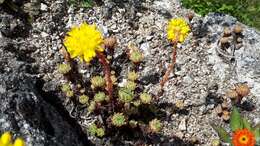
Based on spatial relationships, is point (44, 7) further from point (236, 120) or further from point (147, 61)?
point (236, 120)

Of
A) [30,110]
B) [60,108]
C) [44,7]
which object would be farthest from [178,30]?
[44,7]

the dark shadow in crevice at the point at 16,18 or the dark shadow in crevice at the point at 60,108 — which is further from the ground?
the dark shadow in crevice at the point at 16,18

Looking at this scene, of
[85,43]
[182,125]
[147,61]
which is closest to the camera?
[85,43]

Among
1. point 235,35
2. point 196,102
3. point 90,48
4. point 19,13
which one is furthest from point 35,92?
point 235,35

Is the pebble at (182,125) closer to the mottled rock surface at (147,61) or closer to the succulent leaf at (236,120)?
the mottled rock surface at (147,61)

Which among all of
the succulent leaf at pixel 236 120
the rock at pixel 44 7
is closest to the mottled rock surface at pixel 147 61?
the rock at pixel 44 7

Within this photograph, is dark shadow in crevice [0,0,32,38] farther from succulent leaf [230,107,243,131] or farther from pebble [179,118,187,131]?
succulent leaf [230,107,243,131]

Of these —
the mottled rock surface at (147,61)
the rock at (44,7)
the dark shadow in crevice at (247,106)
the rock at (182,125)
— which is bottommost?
the rock at (182,125)

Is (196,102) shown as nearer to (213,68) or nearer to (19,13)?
(213,68)

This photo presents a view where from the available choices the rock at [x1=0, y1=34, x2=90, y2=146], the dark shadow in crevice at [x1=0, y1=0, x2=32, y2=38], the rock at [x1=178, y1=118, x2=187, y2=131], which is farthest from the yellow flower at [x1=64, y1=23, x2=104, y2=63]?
the rock at [x1=178, y1=118, x2=187, y2=131]

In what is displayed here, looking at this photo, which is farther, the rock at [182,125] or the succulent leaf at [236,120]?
the rock at [182,125]

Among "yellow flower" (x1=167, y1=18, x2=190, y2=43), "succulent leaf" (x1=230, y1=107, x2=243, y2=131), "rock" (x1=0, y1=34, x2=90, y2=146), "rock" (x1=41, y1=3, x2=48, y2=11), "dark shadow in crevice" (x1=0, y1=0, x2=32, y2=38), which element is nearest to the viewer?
"rock" (x1=0, y1=34, x2=90, y2=146)
